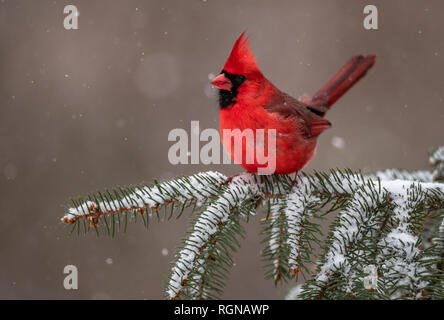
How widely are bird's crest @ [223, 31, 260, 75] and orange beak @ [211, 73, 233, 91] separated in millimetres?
41

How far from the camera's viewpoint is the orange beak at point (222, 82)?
6.29 ft

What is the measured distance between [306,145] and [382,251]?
0.81 m

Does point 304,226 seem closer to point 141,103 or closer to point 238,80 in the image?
point 238,80

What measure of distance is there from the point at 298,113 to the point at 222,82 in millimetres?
513

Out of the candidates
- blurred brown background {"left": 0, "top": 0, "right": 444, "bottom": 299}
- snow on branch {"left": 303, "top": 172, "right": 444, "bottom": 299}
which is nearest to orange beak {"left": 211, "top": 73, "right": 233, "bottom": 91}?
snow on branch {"left": 303, "top": 172, "right": 444, "bottom": 299}

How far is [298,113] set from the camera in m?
2.22

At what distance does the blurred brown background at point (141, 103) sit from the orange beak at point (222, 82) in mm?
2523

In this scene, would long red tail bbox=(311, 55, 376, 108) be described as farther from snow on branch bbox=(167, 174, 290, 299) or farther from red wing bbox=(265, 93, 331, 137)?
snow on branch bbox=(167, 174, 290, 299)

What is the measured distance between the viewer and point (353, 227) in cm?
135

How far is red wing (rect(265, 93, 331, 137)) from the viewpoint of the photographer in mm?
2020

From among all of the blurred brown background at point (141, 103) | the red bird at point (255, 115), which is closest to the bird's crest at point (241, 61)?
the red bird at point (255, 115)

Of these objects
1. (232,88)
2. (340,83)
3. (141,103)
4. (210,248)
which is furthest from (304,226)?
(141,103)
